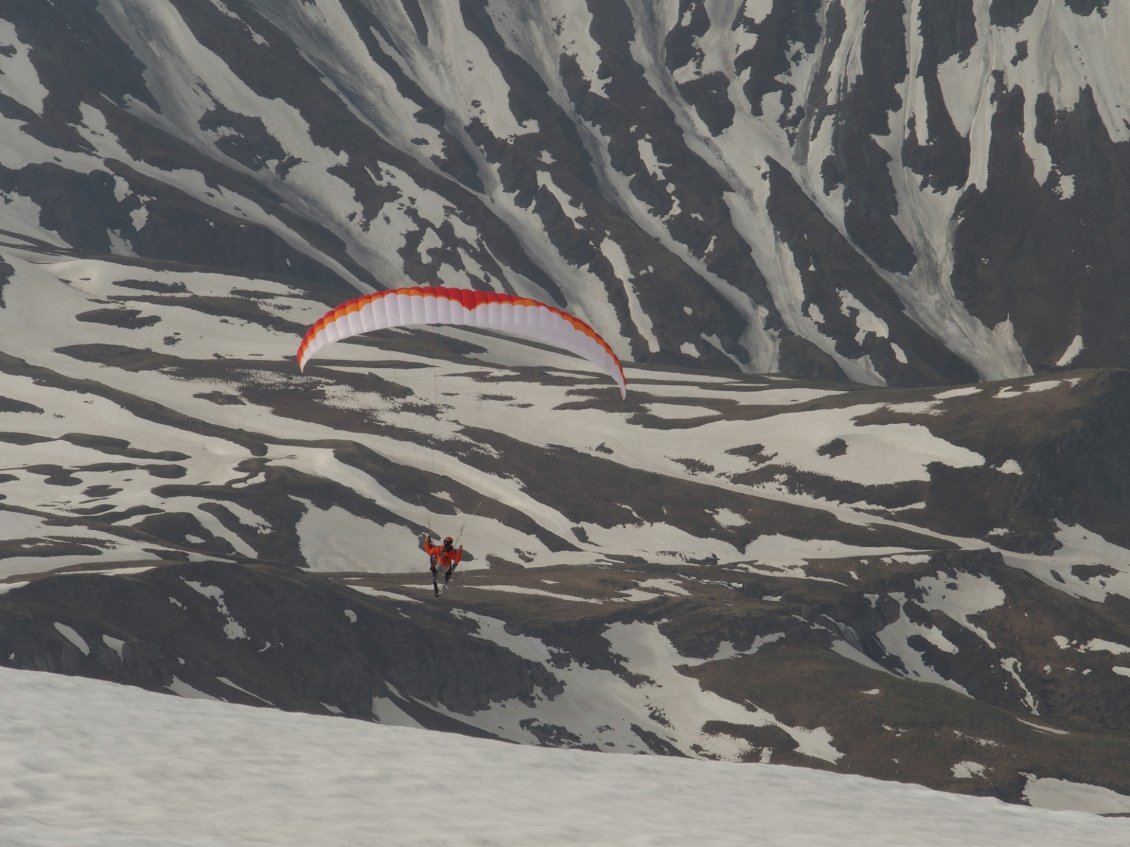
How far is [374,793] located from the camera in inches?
892

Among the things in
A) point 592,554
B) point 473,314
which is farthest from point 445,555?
point 592,554

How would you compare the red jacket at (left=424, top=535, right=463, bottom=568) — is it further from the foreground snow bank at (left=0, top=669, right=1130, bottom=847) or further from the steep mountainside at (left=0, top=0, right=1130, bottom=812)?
the steep mountainside at (left=0, top=0, right=1130, bottom=812)

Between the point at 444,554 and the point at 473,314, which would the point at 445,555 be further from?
the point at 473,314

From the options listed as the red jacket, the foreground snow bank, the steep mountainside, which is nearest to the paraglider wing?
the red jacket

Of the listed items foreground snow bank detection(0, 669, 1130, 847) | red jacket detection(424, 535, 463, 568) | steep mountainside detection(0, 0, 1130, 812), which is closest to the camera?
foreground snow bank detection(0, 669, 1130, 847)

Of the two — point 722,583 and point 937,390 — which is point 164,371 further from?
point 937,390

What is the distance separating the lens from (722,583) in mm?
139625

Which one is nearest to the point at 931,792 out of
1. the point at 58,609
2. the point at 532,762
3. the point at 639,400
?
the point at 532,762

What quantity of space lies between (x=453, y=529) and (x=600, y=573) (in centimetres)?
1355

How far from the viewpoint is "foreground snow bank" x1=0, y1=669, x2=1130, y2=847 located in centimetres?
1959

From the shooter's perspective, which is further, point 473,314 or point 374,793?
point 473,314

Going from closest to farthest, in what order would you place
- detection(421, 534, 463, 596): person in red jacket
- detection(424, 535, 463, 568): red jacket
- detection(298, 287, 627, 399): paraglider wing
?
1. detection(421, 534, 463, 596): person in red jacket
2. detection(424, 535, 463, 568): red jacket
3. detection(298, 287, 627, 399): paraglider wing

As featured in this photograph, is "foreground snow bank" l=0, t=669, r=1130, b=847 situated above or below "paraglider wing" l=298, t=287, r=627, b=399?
below

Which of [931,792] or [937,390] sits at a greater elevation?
[937,390]
